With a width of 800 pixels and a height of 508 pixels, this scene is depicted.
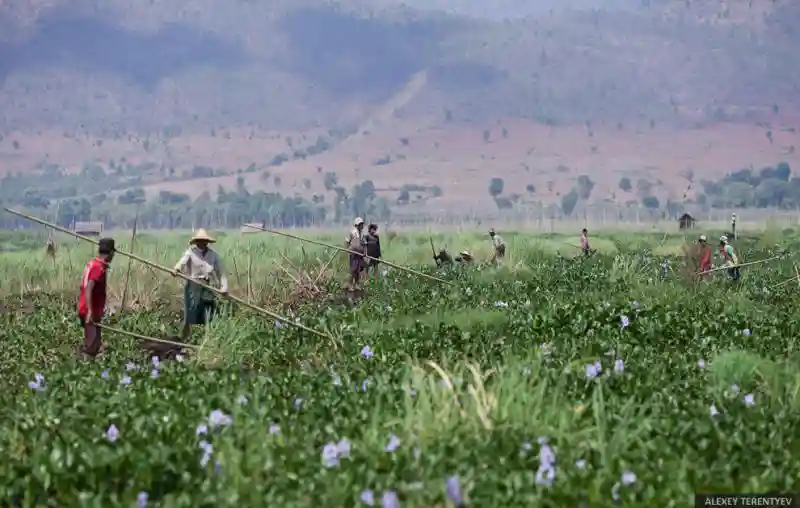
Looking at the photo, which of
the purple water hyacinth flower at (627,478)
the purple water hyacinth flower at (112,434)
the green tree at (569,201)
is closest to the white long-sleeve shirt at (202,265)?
the purple water hyacinth flower at (112,434)

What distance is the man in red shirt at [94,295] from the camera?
12.3m

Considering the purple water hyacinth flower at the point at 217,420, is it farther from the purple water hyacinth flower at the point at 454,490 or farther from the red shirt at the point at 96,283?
the red shirt at the point at 96,283

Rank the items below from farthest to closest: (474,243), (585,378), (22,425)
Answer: (474,243) < (585,378) < (22,425)

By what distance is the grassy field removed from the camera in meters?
5.65

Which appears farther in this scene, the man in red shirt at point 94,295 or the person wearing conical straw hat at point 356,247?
the person wearing conical straw hat at point 356,247

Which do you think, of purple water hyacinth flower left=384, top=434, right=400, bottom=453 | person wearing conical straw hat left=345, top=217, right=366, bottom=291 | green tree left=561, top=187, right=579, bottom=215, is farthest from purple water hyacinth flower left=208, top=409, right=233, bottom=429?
green tree left=561, top=187, right=579, bottom=215

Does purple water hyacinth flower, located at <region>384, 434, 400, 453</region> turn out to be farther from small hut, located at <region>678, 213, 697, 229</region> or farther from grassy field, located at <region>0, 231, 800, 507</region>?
small hut, located at <region>678, 213, 697, 229</region>

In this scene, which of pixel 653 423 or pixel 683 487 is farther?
pixel 653 423

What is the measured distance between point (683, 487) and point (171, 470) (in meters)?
2.72

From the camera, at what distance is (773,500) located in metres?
5.55

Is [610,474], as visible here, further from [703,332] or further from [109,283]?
[109,283]

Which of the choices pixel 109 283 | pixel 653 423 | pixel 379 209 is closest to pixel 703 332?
pixel 653 423

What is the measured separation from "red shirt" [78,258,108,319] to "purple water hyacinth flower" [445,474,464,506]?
7.95 m

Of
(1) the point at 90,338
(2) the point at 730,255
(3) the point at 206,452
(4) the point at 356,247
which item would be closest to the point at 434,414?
(3) the point at 206,452
